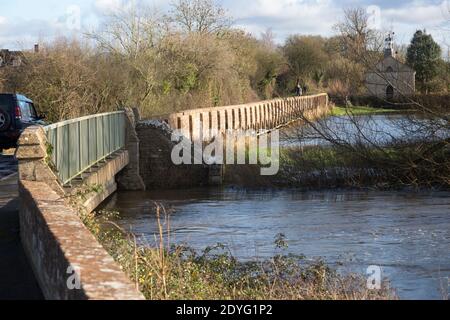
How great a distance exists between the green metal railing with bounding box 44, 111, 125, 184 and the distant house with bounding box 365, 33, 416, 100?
8062 millimetres

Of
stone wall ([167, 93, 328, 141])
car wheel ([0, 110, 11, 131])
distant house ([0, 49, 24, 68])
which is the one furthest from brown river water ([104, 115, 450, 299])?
distant house ([0, 49, 24, 68])

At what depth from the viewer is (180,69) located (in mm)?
47719

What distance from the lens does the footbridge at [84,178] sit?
21.7 feet

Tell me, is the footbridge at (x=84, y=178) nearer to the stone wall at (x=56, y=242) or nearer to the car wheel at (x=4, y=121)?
the stone wall at (x=56, y=242)

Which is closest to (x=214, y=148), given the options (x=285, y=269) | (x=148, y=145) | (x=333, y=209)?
(x=148, y=145)

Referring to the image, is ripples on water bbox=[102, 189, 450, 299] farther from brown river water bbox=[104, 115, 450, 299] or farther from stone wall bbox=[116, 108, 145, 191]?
stone wall bbox=[116, 108, 145, 191]

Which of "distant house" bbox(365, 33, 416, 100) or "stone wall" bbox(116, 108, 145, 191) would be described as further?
"stone wall" bbox(116, 108, 145, 191)

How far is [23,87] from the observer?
3400 centimetres

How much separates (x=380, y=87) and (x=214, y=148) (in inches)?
563

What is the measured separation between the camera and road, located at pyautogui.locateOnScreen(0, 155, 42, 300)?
9.17 meters

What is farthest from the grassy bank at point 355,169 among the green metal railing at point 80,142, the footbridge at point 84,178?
the green metal railing at point 80,142

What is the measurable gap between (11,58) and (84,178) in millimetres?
24040

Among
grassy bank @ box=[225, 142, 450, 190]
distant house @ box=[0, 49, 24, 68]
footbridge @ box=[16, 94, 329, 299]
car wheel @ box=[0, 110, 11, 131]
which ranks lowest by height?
grassy bank @ box=[225, 142, 450, 190]
